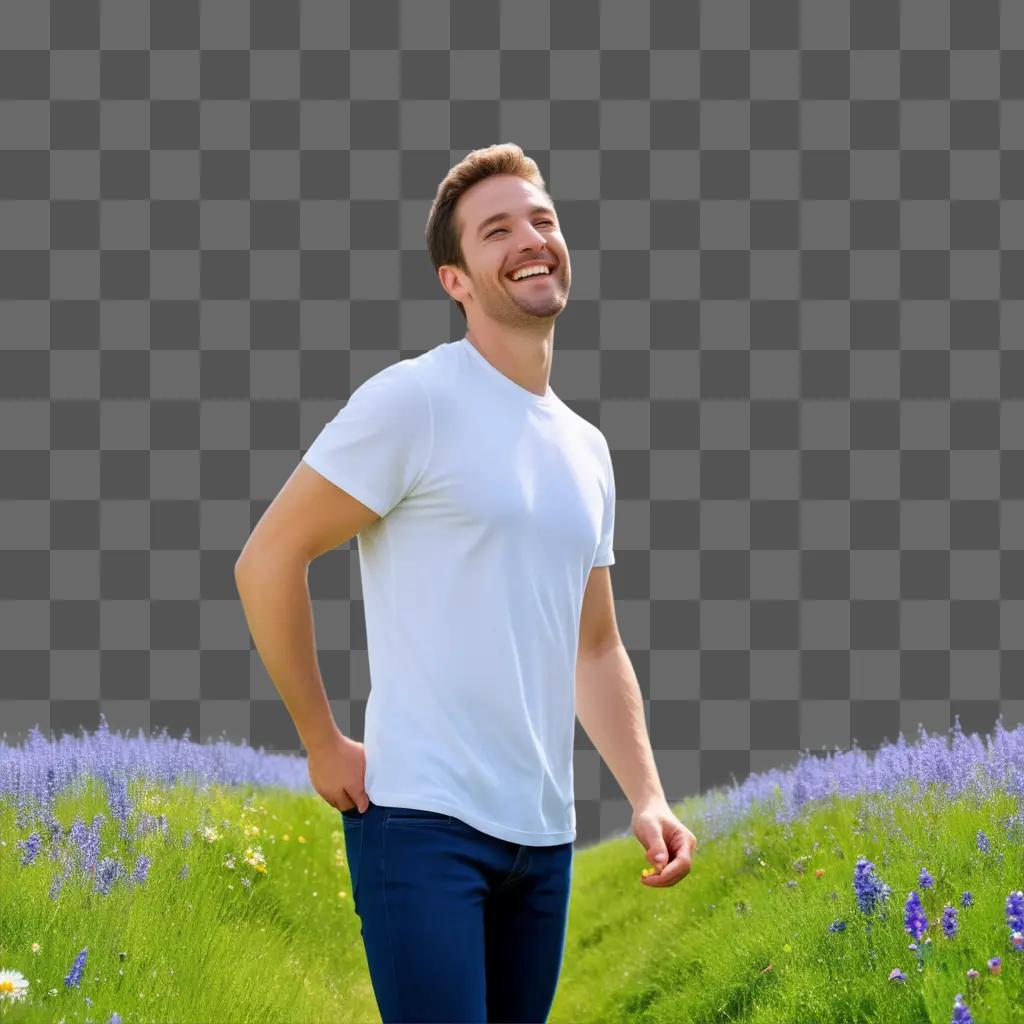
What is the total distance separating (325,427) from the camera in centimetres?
379

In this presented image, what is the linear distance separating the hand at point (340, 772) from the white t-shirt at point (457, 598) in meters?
0.04

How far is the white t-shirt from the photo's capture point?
3695 millimetres

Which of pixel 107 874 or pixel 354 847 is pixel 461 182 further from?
pixel 107 874

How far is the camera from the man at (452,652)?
360 centimetres

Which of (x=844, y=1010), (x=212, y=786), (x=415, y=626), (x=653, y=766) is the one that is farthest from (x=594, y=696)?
(x=212, y=786)

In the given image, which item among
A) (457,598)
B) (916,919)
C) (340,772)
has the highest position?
(457,598)

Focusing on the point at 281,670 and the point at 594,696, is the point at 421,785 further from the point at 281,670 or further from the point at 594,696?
the point at 594,696

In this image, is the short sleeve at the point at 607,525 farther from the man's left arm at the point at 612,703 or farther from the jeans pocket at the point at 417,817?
the jeans pocket at the point at 417,817

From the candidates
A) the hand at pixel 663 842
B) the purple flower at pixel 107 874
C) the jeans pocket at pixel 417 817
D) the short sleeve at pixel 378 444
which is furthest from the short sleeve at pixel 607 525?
the purple flower at pixel 107 874

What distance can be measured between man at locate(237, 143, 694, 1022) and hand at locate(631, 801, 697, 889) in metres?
0.05

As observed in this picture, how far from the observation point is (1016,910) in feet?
13.0

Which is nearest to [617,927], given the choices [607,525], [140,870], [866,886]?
[140,870]

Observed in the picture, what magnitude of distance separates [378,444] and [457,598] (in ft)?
1.80

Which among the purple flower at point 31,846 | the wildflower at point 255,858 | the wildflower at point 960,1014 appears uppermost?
the wildflower at point 960,1014
